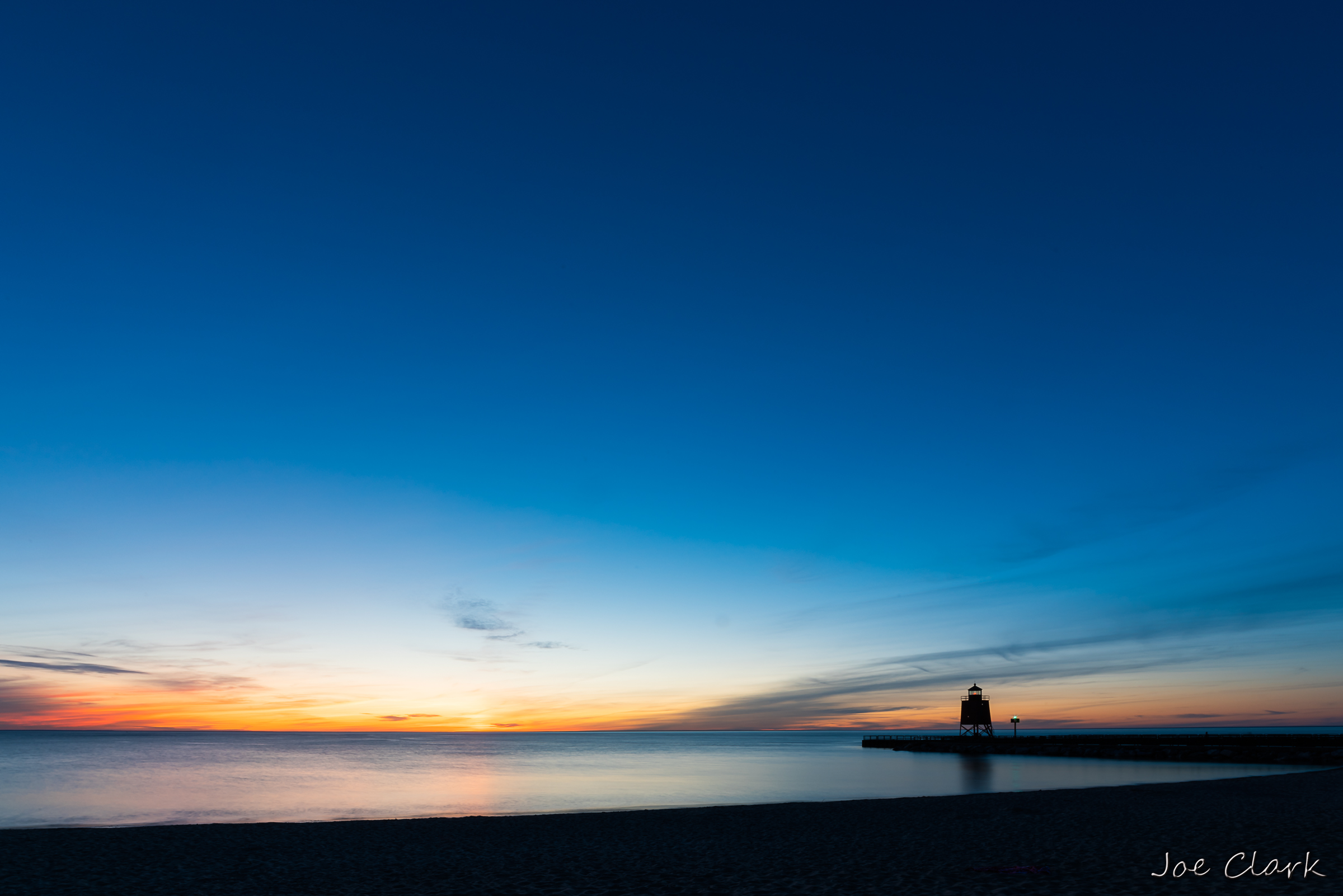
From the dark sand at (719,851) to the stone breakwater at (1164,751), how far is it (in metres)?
→ 34.8

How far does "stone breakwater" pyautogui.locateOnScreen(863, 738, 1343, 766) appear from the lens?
58281mm

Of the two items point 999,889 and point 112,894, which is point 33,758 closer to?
point 112,894

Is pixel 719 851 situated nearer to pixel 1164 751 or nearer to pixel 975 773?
pixel 975 773

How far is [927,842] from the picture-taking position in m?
21.9

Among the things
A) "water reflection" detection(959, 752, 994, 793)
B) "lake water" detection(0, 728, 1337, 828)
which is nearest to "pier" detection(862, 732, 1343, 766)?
"lake water" detection(0, 728, 1337, 828)

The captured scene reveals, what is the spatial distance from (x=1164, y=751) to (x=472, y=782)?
56908mm

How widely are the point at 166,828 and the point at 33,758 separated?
99.0 meters

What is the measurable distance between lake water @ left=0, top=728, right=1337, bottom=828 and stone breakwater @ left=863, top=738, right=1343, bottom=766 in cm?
218

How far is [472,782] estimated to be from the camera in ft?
207

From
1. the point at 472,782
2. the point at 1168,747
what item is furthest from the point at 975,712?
the point at 472,782

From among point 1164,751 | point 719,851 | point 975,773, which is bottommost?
point 975,773

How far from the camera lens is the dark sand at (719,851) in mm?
16469

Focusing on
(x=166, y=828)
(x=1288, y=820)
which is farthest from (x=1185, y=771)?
(x=166, y=828)

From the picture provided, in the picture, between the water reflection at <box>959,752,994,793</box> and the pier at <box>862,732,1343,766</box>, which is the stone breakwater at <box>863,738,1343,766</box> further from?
the water reflection at <box>959,752,994,793</box>
